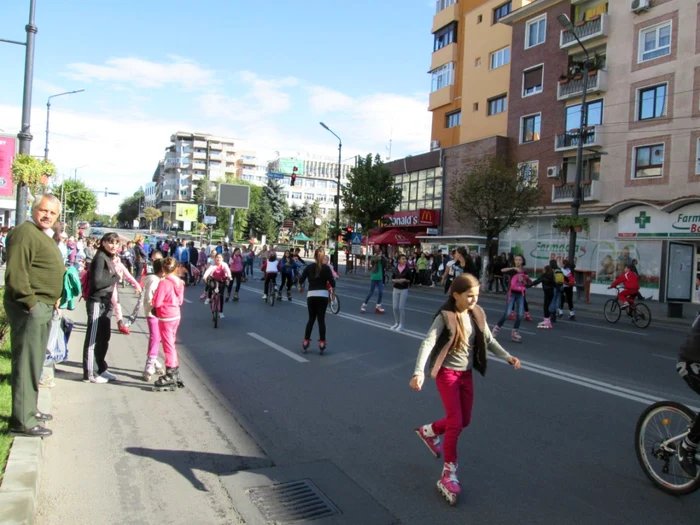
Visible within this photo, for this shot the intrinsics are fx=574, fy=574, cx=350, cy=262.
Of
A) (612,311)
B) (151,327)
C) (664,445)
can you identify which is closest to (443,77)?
(612,311)

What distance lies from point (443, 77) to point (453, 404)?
41.9 meters

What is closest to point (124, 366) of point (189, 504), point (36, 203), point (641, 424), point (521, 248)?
point (36, 203)

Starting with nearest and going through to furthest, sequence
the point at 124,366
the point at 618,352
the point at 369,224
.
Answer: the point at 124,366 < the point at 618,352 < the point at 369,224

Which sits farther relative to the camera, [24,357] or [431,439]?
[24,357]

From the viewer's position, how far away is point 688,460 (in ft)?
13.1

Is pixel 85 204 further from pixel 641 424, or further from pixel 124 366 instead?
pixel 641 424

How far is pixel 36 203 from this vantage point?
15.3ft

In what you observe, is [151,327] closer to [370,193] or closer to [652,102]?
[652,102]

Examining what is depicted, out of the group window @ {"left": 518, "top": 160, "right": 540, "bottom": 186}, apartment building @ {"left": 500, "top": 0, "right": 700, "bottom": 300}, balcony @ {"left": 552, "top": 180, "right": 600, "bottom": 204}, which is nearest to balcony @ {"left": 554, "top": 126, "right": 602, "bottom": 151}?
apartment building @ {"left": 500, "top": 0, "right": 700, "bottom": 300}

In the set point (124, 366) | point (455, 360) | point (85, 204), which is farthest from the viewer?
point (85, 204)

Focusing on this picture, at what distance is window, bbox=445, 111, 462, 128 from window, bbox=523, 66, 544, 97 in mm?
7703

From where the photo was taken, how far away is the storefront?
73.9 feet

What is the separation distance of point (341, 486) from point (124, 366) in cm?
473

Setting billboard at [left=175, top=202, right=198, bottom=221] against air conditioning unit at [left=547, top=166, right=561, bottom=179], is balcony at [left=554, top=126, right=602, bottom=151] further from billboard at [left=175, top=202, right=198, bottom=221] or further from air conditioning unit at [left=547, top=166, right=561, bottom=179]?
billboard at [left=175, top=202, right=198, bottom=221]
